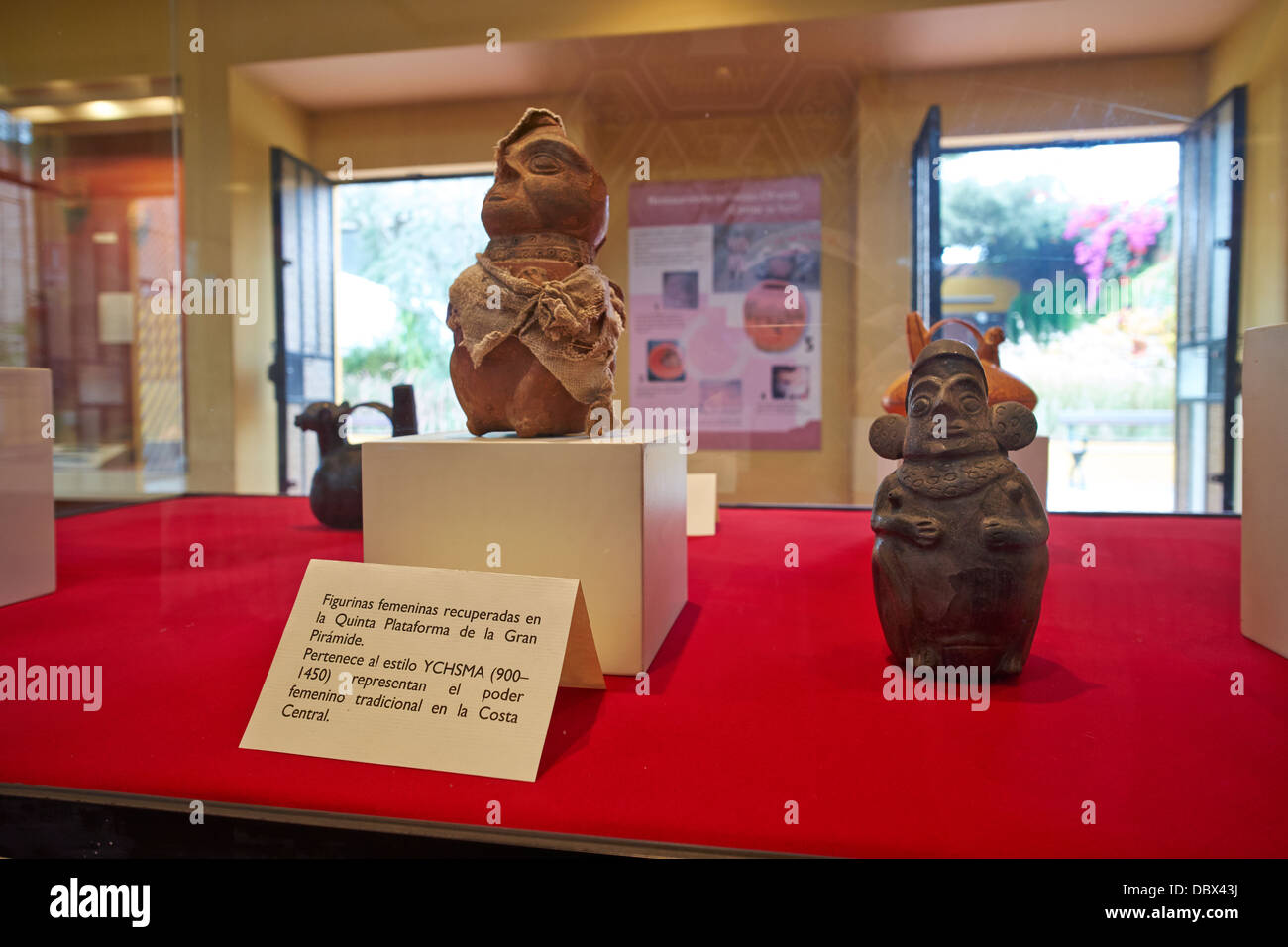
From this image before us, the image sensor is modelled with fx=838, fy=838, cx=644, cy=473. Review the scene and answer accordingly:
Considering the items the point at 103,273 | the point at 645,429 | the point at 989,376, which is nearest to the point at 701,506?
the point at 645,429

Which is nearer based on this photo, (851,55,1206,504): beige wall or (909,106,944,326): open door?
(851,55,1206,504): beige wall

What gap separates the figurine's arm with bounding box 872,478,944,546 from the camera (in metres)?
1.55

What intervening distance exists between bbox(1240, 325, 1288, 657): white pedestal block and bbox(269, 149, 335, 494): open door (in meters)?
3.87

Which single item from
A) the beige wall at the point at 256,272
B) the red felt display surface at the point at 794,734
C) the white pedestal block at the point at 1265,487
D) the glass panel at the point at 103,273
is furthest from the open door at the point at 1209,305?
the glass panel at the point at 103,273

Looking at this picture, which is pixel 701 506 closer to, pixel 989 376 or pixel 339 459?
pixel 989 376

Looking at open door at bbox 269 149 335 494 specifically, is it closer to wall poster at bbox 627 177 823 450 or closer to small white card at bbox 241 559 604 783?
wall poster at bbox 627 177 823 450

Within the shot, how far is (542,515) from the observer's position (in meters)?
1.81

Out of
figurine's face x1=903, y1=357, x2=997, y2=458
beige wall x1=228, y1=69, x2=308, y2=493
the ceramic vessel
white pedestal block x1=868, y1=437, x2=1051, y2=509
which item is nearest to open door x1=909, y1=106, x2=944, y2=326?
the ceramic vessel

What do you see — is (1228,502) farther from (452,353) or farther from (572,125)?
(452,353)

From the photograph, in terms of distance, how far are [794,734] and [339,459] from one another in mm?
2313

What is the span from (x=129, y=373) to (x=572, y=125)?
2594mm

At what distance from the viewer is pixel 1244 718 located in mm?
1487
